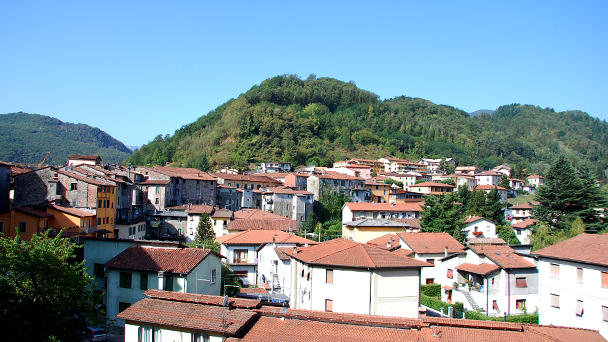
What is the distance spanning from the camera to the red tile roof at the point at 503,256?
28.7 metres

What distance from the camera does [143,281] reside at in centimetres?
2252

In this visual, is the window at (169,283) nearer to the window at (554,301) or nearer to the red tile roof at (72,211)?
the window at (554,301)

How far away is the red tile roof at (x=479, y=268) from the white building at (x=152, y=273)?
1671cm

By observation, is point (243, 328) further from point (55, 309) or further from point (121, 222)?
point (121, 222)

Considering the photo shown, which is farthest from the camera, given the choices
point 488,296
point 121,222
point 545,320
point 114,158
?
point 114,158

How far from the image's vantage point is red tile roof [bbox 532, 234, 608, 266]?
23016mm

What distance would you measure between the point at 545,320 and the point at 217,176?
Result: 5698 centimetres

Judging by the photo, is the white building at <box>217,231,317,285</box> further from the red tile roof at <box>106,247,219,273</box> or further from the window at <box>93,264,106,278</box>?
the red tile roof at <box>106,247,219,273</box>

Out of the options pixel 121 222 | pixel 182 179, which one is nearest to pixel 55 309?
pixel 121 222

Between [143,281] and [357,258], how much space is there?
10548 millimetres

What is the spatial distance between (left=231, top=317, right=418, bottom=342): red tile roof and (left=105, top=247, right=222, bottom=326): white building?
27.0ft

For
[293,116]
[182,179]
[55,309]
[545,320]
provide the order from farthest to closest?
[293,116] → [182,179] → [545,320] → [55,309]

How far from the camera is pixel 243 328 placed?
48.1ft

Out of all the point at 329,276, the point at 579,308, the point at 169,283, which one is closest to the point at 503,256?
the point at 579,308
